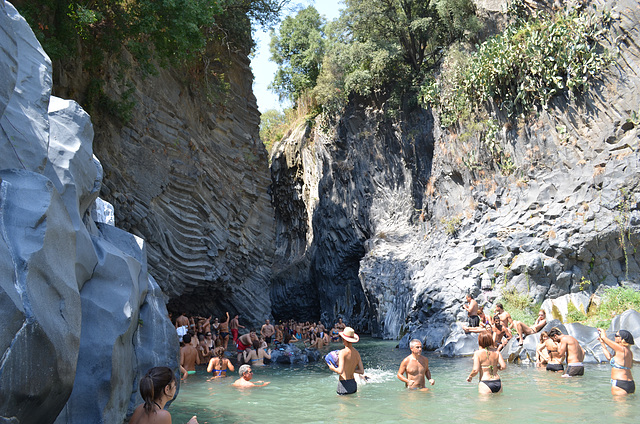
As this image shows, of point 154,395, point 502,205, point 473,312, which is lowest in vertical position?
point 154,395

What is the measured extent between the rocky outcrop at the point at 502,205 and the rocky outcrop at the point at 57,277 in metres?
12.7

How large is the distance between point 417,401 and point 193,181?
12998 mm

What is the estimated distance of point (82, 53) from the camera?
15.7 metres

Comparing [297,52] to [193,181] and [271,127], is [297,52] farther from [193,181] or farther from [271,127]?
[193,181]

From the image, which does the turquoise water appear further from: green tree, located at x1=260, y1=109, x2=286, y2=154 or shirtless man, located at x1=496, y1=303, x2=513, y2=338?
green tree, located at x1=260, y1=109, x2=286, y2=154

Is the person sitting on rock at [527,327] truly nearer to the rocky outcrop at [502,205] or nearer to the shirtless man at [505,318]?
the shirtless man at [505,318]

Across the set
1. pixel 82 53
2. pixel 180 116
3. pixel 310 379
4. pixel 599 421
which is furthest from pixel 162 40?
pixel 599 421

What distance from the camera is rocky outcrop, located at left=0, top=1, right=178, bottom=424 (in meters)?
4.02

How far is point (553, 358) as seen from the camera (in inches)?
442

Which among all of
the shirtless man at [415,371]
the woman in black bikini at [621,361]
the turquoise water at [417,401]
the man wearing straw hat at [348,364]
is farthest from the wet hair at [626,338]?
A: the man wearing straw hat at [348,364]

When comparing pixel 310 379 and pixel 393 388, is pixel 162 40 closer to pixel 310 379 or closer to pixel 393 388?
pixel 310 379

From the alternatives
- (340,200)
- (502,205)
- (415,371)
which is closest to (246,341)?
(415,371)

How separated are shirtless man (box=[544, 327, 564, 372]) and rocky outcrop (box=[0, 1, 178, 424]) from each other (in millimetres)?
7902

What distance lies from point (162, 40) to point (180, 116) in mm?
3920
